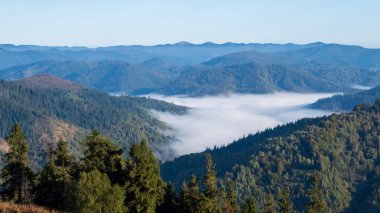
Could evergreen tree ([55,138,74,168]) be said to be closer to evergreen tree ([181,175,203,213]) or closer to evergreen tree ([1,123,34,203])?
evergreen tree ([1,123,34,203])

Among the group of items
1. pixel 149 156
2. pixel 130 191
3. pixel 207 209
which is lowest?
pixel 207 209

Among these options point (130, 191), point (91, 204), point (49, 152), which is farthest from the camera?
point (49, 152)

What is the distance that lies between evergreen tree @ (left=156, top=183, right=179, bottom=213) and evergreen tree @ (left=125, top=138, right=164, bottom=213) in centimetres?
1095

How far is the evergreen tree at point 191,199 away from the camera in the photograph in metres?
89.4

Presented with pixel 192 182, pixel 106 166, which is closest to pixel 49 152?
pixel 106 166

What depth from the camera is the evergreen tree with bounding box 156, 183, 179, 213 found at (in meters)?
92.8

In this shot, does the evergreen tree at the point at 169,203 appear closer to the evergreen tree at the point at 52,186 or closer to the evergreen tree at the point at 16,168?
the evergreen tree at the point at 52,186

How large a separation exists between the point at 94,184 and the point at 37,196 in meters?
→ 18.8

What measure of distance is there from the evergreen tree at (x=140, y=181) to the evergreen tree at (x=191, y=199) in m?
10.1

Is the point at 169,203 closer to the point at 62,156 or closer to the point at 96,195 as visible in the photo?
the point at 62,156

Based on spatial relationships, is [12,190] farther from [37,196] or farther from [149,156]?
[149,156]

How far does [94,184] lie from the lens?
7181 centimetres

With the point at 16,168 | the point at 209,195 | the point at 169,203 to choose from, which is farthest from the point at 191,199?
the point at 16,168

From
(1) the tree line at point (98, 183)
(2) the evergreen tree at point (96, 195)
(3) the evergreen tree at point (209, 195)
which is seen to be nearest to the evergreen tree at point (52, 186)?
(1) the tree line at point (98, 183)
